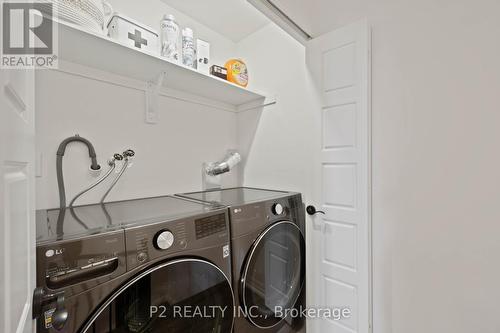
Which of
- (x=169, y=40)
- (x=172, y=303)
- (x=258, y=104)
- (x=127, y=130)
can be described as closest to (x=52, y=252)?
(x=172, y=303)

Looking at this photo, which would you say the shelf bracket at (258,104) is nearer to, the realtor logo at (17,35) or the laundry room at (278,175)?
the laundry room at (278,175)

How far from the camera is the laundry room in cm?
69

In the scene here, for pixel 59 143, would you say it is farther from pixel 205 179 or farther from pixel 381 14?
pixel 381 14

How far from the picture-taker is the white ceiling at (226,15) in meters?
1.63

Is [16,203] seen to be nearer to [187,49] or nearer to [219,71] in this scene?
[187,49]

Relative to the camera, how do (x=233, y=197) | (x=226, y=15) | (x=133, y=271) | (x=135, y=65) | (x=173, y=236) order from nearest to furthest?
(x=133, y=271), (x=173, y=236), (x=135, y=65), (x=233, y=197), (x=226, y=15)

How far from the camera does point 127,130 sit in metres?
1.40

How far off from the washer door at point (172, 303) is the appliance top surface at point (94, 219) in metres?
0.20

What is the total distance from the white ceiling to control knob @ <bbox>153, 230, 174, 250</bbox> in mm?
1680

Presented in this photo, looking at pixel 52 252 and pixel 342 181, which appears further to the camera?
pixel 342 181

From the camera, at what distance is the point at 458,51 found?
3.34 feet

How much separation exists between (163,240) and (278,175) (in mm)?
1143

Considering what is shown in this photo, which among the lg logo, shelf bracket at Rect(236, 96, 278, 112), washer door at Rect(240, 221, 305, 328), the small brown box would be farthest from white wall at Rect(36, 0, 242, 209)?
washer door at Rect(240, 221, 305, 328)

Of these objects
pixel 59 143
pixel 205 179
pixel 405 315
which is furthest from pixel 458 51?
pixel 59 143
